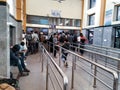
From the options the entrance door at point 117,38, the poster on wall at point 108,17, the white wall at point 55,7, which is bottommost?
the entrance door at point 117,38

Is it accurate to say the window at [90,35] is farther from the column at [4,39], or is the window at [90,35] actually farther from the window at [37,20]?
the column at [4,39]

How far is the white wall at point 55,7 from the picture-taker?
13.3m

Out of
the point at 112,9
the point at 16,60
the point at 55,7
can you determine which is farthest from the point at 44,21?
the point at 16,60

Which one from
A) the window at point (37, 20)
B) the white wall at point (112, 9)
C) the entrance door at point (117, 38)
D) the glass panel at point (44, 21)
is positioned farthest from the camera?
the glass panel at point (44, 21)

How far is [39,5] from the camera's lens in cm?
1351

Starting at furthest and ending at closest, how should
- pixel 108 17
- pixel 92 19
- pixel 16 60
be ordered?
pixel 92 19, pixel 108 17, pixel 16 60

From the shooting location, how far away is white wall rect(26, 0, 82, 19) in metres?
13.3

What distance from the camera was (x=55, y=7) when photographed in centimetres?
1383

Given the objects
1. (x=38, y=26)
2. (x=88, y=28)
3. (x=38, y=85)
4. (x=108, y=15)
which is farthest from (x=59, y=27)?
(x=38, y=85)

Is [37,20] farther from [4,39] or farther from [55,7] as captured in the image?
[4,39]

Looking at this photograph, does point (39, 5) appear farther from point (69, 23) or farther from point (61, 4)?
point (69, 23)

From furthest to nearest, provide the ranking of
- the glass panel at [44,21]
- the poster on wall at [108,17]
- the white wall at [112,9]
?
the glass panel at [44,21] < the poster on wall at [108,17] < the white wall at [112,9]

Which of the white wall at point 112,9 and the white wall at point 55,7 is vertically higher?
the white wall at point 55,7

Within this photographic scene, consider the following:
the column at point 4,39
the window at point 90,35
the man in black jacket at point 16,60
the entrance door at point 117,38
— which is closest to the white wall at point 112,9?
the entrance door at point 117,38
